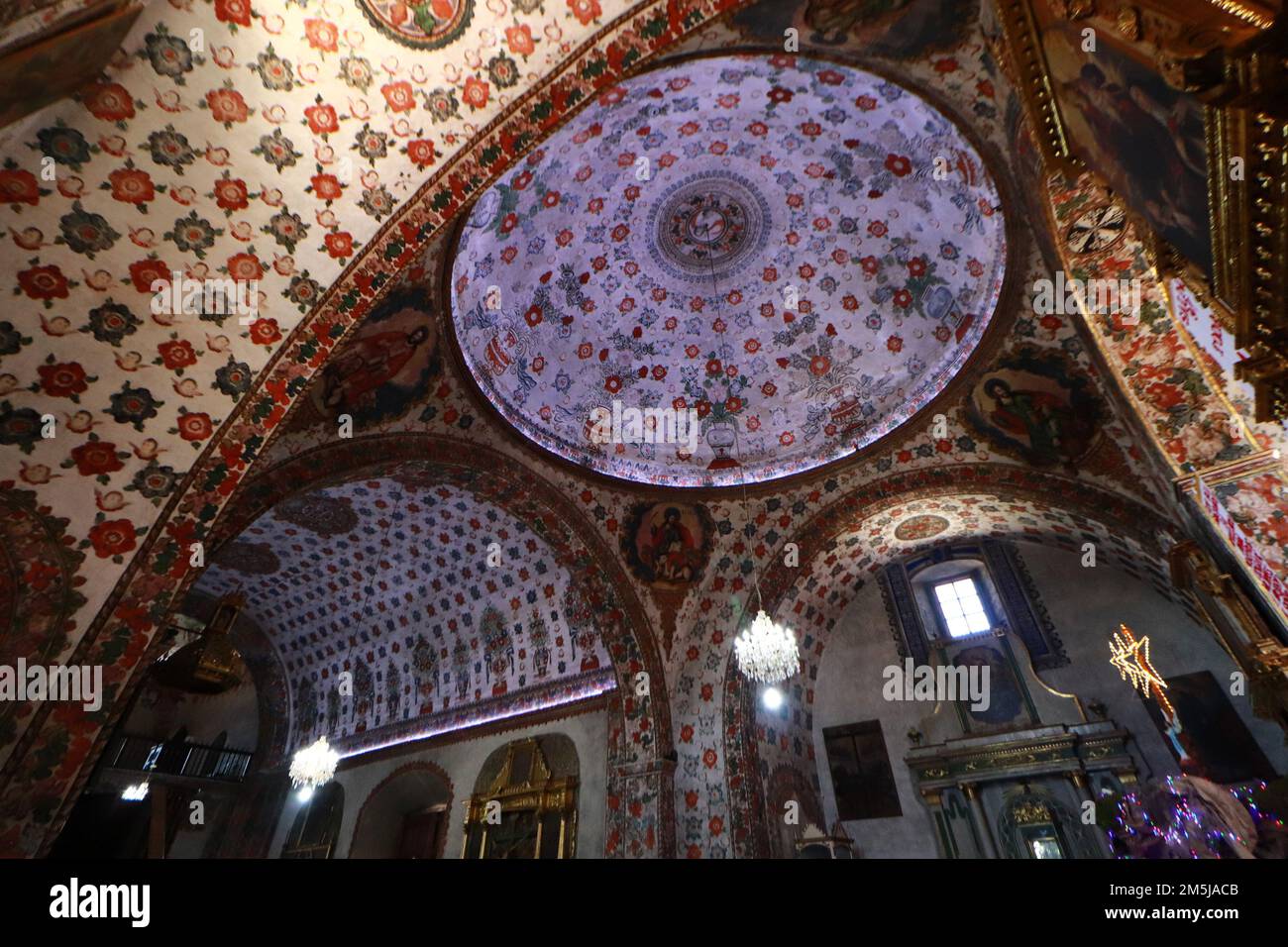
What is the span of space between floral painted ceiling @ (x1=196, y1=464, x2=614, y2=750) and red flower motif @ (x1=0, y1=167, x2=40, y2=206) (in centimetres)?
561

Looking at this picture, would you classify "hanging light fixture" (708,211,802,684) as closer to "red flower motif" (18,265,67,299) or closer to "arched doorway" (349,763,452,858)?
"red flower motif" (18,265,67,299)

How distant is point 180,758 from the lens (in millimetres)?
14023

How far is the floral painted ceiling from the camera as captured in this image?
1052cm

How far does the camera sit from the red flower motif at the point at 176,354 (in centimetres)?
411

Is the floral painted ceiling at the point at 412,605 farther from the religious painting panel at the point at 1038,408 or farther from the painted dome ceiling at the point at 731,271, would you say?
the religious painting panel at the point at 1038,408

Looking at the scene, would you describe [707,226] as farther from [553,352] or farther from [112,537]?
[112,537]

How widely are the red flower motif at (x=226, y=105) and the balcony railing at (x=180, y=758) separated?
15.8 meters

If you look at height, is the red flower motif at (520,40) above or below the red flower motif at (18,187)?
above

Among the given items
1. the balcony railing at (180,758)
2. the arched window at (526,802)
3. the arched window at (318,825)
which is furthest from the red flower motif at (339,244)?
the balcony railing at (180,758)

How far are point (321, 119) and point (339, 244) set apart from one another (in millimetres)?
839

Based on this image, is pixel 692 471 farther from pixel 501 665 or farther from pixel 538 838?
pixel 538 838

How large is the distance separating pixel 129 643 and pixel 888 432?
9827mm

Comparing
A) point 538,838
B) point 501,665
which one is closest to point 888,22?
point 501,665

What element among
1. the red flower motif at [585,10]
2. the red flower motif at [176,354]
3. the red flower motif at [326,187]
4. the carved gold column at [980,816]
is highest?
the red flower motif at [585,10]
